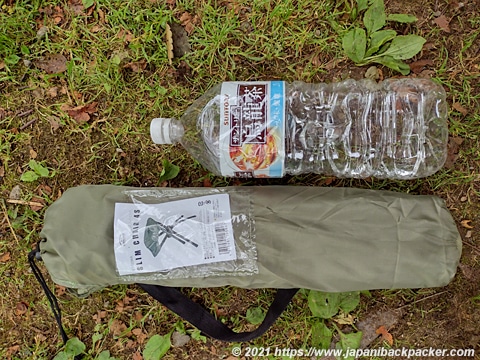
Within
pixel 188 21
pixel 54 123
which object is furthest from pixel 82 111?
pixel 188 21

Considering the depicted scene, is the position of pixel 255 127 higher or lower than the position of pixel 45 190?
higher

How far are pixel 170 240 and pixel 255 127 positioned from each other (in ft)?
1.65

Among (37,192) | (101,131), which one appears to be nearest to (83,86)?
(101,131)

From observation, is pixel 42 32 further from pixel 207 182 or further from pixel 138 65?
pixel 207 182

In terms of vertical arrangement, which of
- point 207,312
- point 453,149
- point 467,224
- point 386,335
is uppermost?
point 453,149

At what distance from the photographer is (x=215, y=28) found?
1.99 meters

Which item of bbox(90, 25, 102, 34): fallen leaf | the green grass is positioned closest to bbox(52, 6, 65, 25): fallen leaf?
the green grass

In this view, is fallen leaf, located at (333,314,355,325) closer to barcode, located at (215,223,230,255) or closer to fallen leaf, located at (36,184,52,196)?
barcode, located at (215,223,230,255)

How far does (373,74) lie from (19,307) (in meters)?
1.88

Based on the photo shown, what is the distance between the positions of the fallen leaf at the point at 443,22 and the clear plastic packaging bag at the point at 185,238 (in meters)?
1.12

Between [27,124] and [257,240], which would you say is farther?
[27,124]

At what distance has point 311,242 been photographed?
1623 millimetres

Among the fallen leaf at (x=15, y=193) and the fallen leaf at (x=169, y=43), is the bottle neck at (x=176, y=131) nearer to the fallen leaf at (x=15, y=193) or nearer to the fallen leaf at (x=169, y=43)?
the fallen leaf at (x=169, y=43)

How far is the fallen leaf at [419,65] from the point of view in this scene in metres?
1.90
